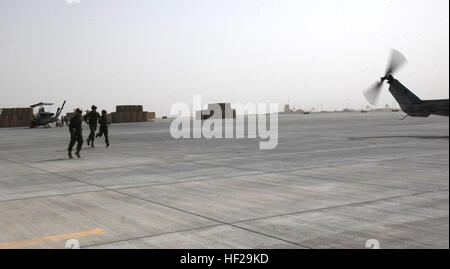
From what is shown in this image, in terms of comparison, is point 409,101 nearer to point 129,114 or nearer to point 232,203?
point 232,203

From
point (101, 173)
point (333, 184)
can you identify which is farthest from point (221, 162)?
point (333, 184)

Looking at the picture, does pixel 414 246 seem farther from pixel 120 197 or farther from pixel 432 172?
pixel 432 172

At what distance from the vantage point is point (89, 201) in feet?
31.7

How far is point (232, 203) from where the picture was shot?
9.15m

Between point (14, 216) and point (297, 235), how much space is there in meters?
4.94

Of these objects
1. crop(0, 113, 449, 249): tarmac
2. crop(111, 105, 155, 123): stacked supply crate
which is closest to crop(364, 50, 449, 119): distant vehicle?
crop(0, 113, 449, 249): tarmac

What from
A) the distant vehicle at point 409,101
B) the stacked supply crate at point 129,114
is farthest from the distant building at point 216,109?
the distant vehicle at point 409,101

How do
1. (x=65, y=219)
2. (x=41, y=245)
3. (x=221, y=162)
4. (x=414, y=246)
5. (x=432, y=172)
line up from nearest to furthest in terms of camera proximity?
(x=414, y=246) → (x=41, y=245) → (x=65, y=219) → (x=432, y=172) → (x=221, y=162)

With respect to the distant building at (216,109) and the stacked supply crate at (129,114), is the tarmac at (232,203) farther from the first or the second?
the distant building at (216,109)

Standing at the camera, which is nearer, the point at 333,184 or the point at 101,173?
the point at 333,184

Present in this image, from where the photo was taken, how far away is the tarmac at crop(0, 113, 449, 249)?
6648 mm

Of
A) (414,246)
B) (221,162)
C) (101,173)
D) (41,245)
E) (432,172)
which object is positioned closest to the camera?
(414,246)

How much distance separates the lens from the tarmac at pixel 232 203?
6648mm

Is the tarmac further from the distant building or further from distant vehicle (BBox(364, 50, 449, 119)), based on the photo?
the distant building
